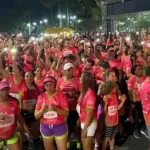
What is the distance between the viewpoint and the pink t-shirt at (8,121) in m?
4.57

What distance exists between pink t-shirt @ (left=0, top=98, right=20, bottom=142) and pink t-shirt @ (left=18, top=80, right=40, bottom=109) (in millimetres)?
1119

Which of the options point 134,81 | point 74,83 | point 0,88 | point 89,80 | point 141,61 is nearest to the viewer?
point 0,88

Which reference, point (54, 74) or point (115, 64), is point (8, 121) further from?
point (115, 64)

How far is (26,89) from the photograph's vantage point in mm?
5859

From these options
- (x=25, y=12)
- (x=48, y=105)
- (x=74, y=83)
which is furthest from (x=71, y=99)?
(x=25, y=12)

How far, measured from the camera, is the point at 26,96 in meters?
5.87

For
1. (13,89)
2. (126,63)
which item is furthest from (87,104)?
(126,63)

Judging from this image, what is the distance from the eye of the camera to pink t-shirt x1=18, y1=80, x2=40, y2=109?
5816mm

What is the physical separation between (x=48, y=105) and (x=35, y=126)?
1.59 meters

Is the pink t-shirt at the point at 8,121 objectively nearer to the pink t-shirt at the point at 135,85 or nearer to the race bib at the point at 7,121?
the race bib at the point at 7,121

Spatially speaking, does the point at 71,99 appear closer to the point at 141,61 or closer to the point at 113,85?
the point at 113,85

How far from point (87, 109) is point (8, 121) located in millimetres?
1276

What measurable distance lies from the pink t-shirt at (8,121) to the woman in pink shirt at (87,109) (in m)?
1.13

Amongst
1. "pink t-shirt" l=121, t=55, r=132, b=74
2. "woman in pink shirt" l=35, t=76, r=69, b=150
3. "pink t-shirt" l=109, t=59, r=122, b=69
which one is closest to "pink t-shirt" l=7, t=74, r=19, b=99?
"woman in pink shirt" l=35, t=76, r=69, b=150
